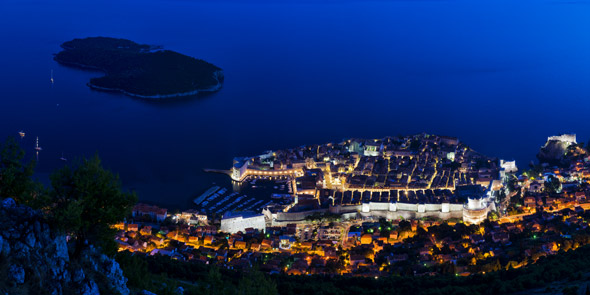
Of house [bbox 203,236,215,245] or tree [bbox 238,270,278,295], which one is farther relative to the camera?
house [bbox 203,236,215,245]

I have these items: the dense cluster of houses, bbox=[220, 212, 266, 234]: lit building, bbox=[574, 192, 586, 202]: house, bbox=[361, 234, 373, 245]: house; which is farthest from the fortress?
bbox=[220, 212, 266, 234]: lit building

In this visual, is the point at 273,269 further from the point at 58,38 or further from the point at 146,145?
the point at 58,38

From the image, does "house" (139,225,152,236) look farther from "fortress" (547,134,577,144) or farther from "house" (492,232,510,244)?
"fortress" (547,134,577,144)

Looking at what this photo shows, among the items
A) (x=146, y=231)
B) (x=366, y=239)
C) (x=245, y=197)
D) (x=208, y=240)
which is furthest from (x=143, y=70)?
(x=366, y=239)

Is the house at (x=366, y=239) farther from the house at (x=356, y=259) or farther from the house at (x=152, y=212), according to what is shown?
the house at (x=152, y=212)

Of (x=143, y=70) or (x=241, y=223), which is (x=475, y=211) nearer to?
(x=241, y=223)

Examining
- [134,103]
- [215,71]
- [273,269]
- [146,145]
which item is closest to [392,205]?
[273,269]

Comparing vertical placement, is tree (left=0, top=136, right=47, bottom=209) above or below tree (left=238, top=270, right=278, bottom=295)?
above
